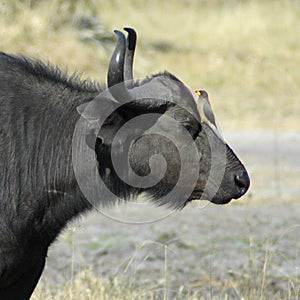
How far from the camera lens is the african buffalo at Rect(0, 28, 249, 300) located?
17.7ft

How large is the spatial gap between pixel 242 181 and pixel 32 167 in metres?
1.36

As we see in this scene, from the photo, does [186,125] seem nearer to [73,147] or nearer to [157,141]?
[157,141]

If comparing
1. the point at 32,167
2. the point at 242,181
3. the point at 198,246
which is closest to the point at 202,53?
the point at 198,246

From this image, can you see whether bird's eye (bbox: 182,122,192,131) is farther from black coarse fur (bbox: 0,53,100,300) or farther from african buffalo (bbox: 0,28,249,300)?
black coarse fur (bbox: 0,53,100,300)

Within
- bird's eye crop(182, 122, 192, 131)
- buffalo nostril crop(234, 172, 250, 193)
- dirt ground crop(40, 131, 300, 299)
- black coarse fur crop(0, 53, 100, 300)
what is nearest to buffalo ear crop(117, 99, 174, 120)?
bird's eye crop(182, 122, 192, 131)

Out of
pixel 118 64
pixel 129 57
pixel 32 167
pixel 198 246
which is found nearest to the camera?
pixel 118 64

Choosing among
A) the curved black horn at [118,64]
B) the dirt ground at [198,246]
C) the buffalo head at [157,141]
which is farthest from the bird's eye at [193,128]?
the dirt ground at [198,246]

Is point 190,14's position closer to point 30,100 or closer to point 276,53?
point 276,53

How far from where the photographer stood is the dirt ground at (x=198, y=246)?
8.20 meters

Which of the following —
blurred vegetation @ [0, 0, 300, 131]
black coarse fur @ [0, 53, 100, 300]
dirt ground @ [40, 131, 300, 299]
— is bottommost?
dirt ground @ [40, 131, 300, 299]

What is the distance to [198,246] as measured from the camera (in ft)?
31.9

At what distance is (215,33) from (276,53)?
453cm

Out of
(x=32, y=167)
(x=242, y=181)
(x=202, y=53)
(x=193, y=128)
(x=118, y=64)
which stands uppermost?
(x=202, y=53)

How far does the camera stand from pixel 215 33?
1165 inches
